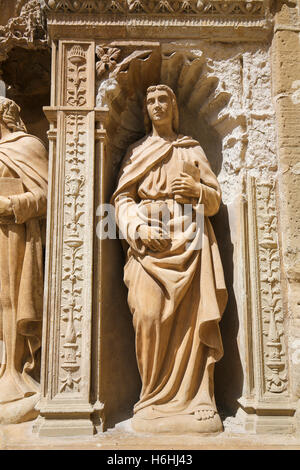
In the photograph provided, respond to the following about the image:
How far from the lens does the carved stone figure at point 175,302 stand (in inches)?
124

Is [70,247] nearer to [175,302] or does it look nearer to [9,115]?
[175,302]

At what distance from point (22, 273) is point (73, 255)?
0.55 m

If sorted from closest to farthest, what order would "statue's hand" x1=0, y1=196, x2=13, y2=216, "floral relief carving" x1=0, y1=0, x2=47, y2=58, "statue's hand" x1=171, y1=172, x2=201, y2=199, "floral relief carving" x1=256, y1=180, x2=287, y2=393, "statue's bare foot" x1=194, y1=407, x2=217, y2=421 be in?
"statue's bare foot" x1=194, y1=407, x2=217, y2=421 < "floral relief carving" x1=256, y1=180, x2=287, y2=393 < "statue's hand" x1=171, y1=172, x2=201, y2=199 < "statue's hand" x1=0, y1=196, x2=13, y2=216 < "floral relief carving" x1=0, y1=0, x2=47, y2=58

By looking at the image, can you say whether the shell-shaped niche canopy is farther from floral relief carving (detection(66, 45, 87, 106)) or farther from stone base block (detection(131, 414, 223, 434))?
stone base block (detection(131, 414, 223, 434))

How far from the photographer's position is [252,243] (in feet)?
11.0

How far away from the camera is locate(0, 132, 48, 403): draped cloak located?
136 inches

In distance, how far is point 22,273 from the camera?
3562mm

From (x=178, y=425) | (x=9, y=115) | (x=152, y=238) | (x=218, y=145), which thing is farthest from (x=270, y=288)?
(x=9, y=115)

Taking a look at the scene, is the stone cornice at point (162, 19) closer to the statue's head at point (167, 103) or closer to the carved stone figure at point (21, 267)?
the statue's head at point (167, 103)

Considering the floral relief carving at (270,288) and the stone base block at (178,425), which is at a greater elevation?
the floral relief carving at (270,288)

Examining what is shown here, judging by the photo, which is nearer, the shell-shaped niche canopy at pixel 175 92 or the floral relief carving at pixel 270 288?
the floral relief carving at pixel 270 288

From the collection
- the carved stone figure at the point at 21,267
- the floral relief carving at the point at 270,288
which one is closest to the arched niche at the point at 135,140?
the floral relief carving at the point at 270,288

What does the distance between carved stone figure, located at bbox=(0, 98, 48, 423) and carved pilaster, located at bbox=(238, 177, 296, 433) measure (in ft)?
5.09

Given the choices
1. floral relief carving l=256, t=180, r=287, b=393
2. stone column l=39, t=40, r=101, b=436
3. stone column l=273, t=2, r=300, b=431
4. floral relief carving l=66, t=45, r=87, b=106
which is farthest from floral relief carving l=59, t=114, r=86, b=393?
stone column l=273, t=2, r=300, b=431
